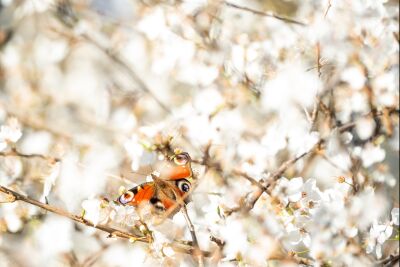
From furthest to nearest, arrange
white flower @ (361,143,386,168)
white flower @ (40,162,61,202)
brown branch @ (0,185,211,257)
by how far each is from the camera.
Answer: white flower @ (361,143,386,168) → white flower @ (40,162,61,202) → brown branch @ (0,185,211,257)

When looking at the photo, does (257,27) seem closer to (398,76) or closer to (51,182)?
(398,76)

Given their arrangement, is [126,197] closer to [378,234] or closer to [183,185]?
[183,185]

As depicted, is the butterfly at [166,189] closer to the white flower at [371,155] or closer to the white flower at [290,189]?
the white flower at [290,189]

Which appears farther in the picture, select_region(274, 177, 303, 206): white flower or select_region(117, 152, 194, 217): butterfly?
select_region(274, 177, 303, 206): white flower

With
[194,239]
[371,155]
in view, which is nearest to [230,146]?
[371,155]

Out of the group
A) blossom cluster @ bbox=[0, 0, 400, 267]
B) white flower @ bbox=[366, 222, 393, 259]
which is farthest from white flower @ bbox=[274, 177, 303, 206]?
white flower @ bbox=[366, 222, 393, 259]

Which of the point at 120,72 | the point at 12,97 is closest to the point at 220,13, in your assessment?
the point at 120,72

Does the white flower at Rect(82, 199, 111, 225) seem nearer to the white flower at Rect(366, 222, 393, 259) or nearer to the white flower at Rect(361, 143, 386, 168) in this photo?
the white flower at Rect(366, 222, 393, 259)

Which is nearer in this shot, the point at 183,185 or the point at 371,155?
the point at 183,185
